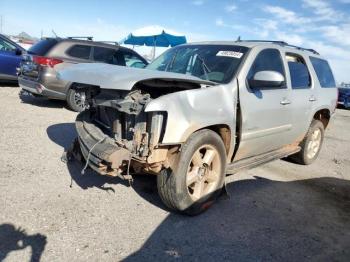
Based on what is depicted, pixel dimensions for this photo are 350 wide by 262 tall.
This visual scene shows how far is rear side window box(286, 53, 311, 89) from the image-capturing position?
5.54 m

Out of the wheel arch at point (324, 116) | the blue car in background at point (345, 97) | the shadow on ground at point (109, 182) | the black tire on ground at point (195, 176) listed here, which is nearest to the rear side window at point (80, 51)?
the shadow on ground at point (109, 182)

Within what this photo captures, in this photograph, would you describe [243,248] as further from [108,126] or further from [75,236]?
[108,126]

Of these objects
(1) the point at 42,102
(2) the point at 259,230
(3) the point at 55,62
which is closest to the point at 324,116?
(2) the point at 259,230

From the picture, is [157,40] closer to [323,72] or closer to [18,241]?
[323,72]

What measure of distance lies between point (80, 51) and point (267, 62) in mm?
5781

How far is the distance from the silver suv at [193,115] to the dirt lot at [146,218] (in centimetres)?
34

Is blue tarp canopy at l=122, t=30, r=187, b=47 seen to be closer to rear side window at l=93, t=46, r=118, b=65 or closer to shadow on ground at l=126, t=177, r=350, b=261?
rear side window at l=93, t=46, r=118, b=65

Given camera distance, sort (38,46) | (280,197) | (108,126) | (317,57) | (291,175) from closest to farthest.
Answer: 1. (108,126)
2. (280,197)
3. (291,175)
4. (317,57)
5. (38,46)

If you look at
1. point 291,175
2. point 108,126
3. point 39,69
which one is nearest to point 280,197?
point 291,175

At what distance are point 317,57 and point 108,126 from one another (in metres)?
4.27

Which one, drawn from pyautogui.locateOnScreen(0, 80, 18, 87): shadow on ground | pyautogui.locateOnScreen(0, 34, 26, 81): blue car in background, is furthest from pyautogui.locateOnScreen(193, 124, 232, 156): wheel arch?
pyautogui.locateOnScreen(0, 80, 18, 87): shadow on ground

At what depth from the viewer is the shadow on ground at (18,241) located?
301cm

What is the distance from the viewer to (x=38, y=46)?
29.8ft

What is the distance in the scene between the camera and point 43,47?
8938 mm
